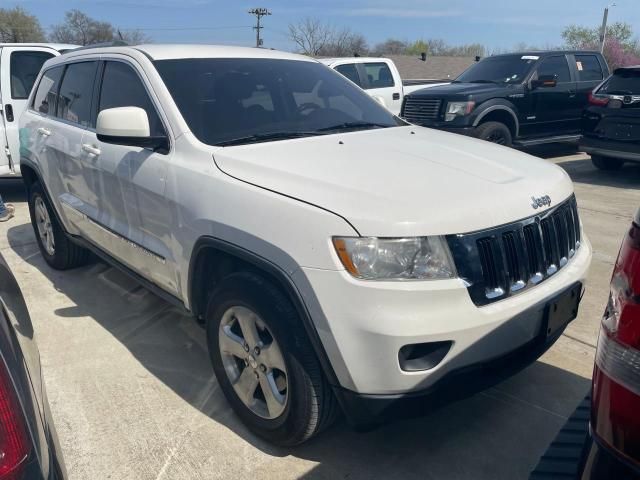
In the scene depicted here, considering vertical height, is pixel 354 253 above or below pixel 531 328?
above

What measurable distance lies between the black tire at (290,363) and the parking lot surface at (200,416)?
0.20 metres

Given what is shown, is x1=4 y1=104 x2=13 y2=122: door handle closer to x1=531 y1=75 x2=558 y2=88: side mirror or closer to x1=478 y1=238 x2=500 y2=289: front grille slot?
x1=478 y1=238 x2=500 y2=289: front grille slot

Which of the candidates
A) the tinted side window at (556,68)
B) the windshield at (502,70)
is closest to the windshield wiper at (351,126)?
the windshield at (502,70)

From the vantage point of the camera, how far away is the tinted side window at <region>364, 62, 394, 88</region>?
1159 centimetres

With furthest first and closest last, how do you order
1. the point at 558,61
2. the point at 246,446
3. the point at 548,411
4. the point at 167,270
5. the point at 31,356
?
A: the point at 558,61
the point at 167,270
the point at 548,411
the point at 246,446
the point at 31,356

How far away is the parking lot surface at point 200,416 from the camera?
8.81 ft

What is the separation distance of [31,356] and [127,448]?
122 centimetres

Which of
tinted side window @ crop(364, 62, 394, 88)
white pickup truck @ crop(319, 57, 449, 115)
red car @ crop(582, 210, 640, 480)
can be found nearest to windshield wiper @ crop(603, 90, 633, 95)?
white pickup truck @ crop(319, 57, 449, 115)

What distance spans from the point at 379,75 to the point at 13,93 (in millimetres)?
6844

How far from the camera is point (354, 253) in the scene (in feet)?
7.28

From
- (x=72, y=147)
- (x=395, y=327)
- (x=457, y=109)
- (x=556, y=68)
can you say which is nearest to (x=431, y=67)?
(x=556, y=68)

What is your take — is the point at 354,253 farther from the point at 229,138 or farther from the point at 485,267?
the point at 229,138

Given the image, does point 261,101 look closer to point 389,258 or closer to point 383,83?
point 389,258

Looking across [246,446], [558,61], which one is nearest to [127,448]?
[246,446]
